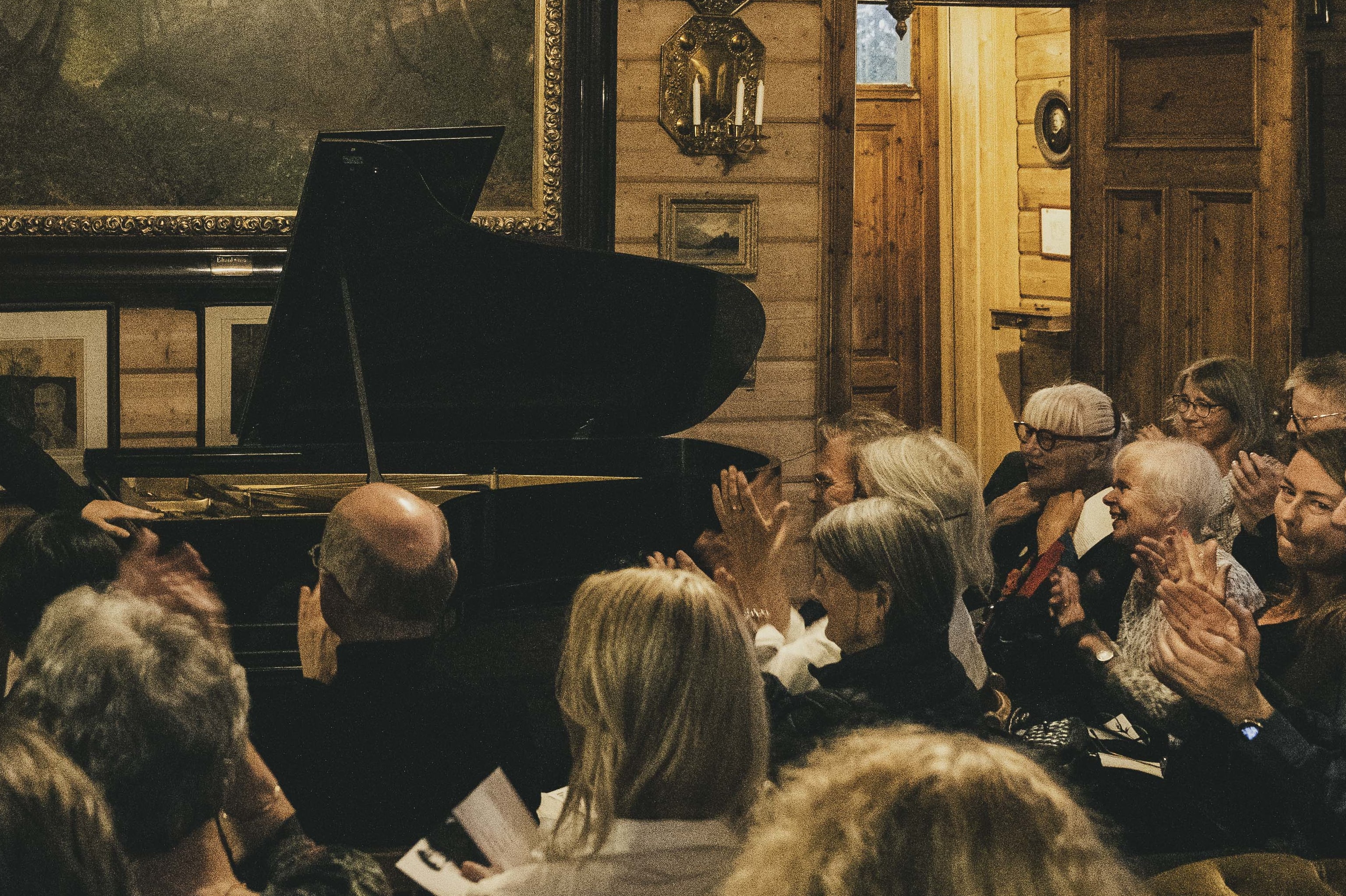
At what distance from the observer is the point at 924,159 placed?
7762mm

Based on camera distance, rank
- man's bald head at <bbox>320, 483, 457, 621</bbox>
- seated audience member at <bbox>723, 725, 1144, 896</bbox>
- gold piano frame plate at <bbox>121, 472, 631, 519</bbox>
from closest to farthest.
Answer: seated audience member at <bbox>723, 725, 1144, 896</bbox> → man's bald head at <bbox>320, 483, 457, 621</bbox> → gold piano frame plate at <bbox>121, 472, 631, 519</bbox>

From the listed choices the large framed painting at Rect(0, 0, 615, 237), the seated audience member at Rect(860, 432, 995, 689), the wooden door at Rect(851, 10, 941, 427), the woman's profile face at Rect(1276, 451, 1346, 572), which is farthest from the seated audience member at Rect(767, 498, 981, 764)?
the wooden door at Rect(851, 10, 941, 427)

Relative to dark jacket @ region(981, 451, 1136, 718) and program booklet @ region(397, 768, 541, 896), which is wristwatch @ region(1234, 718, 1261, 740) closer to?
dark jacket @ region(981, 451, 1136, 718)

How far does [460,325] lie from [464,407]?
1.10 ft

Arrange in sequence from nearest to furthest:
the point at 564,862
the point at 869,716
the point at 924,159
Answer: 1. the point at 564,862
2. the point at 869,716
3. the point at 924,159

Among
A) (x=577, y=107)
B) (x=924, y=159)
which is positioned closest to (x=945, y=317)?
(x=924, y=159)

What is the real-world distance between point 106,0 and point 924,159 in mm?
4422

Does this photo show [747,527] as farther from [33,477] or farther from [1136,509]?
[33,477]

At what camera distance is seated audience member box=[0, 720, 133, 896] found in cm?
112

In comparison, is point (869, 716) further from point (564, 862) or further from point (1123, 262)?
point (1123, 262)

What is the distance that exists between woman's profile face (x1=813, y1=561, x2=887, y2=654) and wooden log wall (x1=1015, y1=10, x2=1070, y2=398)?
4.75 m

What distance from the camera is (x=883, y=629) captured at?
2.48 meters

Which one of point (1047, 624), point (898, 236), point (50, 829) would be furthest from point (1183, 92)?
point (50, 829)

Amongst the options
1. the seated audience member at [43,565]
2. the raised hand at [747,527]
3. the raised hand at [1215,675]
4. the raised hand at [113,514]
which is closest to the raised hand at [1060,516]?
the raised hand at [747,527]
